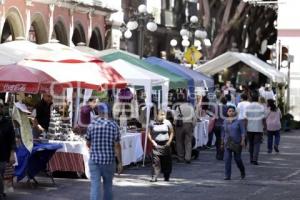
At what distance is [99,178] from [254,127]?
32.4 ft

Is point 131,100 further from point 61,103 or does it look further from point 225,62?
point 225,62

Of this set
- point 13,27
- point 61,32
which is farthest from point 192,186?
point 61,32

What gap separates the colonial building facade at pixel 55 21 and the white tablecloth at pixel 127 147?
30.2ft

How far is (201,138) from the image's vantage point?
25266mm

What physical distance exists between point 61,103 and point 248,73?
24.1m

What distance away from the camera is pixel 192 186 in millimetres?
16703

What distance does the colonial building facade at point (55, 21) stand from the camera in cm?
2956

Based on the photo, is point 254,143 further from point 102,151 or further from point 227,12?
point 227,12

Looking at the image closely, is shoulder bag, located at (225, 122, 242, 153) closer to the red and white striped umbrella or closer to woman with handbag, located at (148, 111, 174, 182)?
woman with handbag, located at (148, 111, 174, 182)

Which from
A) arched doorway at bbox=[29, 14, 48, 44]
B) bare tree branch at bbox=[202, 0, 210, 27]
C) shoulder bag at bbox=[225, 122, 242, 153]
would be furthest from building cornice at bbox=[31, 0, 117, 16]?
shoulder bag at bbox=[225, 122, 242, 153]

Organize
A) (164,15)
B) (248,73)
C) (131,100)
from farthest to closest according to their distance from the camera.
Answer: (164,15)
(248,73)
(131,100)

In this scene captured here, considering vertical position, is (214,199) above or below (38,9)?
below

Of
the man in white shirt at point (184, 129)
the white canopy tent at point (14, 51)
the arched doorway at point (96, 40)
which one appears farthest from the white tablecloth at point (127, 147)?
the arched doorway at point (96, 40)

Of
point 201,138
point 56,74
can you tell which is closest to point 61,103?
point 56,74
